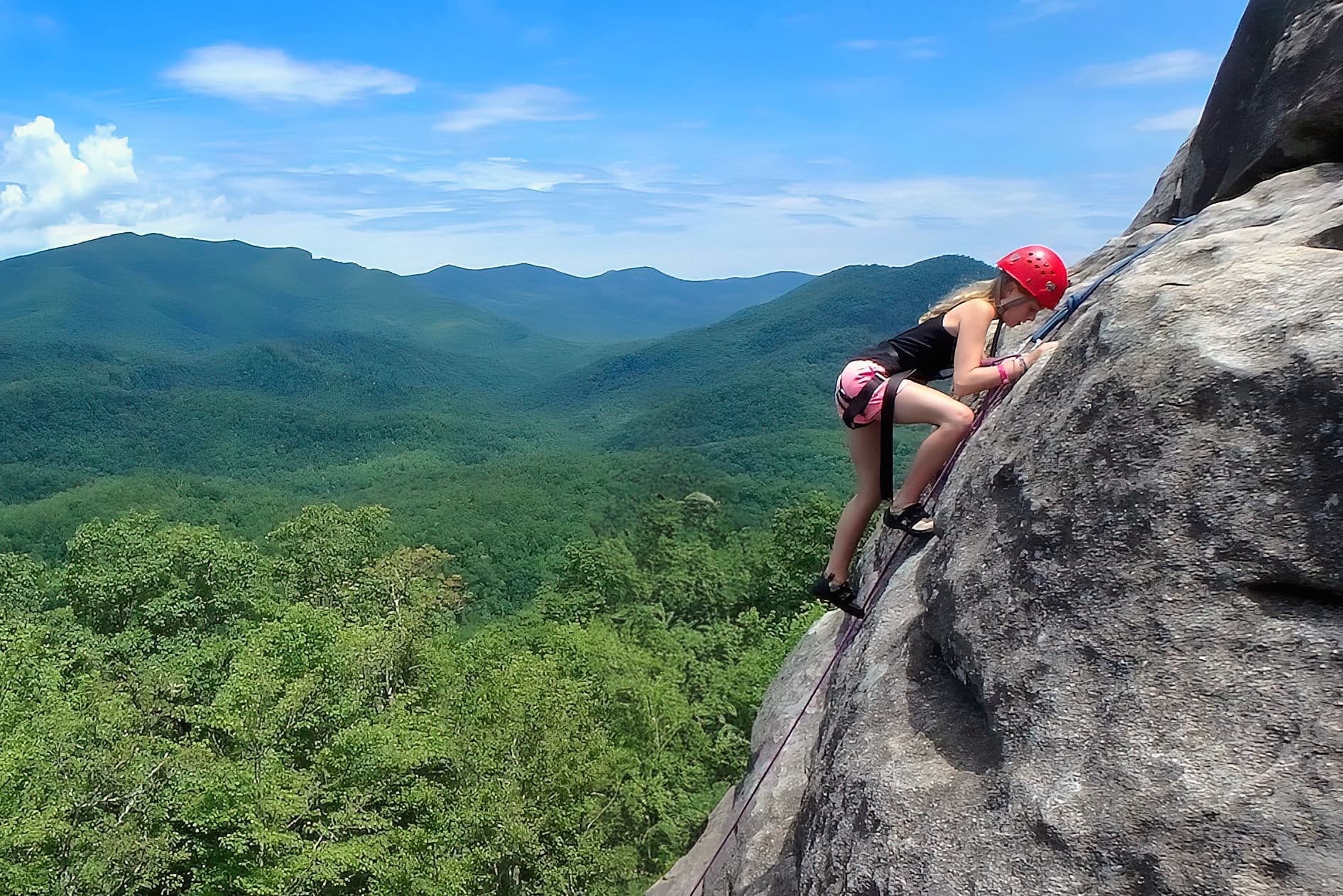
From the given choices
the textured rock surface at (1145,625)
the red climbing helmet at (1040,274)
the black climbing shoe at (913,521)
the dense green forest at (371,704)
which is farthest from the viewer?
the dense green forest at (371,704)

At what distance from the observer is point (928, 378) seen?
653cm

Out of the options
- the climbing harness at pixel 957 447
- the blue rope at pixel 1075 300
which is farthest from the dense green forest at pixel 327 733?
the blue rope at pixel 1075 300

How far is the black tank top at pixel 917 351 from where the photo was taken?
6293 mm

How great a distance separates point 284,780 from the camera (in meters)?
16.2

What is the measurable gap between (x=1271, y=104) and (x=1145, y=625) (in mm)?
5844

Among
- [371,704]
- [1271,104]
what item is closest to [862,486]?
[1271,104]

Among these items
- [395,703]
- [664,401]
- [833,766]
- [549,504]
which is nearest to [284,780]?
[395,703]

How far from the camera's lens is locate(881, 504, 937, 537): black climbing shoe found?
6.51 metres

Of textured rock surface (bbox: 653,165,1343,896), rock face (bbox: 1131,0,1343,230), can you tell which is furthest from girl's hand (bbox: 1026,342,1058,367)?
rock face (bbox: 1131,0,1343,230)

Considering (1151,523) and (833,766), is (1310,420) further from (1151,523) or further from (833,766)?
(833,766)

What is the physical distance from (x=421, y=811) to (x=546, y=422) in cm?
17799

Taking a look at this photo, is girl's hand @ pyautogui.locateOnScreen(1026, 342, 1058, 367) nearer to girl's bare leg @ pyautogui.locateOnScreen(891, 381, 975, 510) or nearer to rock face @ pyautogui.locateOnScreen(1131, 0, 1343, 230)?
girl's bare leg @ pyautogui.locateOnScreen(891, 381, 975, 510)

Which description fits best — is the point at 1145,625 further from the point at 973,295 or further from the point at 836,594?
the point at 836,594

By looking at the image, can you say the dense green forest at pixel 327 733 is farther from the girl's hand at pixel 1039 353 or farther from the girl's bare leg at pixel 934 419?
the girl's hand at pixel 1039 353
